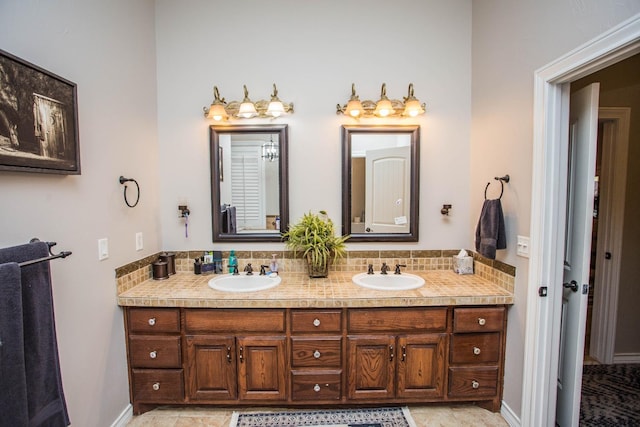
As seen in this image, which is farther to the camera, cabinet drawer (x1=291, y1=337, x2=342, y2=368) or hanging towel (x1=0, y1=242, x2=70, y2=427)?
cabinet drawer (x1=291, y1=337, x2=342, y2=368)

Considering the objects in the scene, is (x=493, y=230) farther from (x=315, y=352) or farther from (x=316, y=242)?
(x=315, y=352)

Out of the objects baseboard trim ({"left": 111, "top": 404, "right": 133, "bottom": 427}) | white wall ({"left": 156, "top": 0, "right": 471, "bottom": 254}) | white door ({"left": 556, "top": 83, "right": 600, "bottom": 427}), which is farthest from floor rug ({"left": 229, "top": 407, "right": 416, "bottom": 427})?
white wall ({"left": 156, "top": 0, "right": 471, "bottom": 254})

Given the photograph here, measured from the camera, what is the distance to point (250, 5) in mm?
2195

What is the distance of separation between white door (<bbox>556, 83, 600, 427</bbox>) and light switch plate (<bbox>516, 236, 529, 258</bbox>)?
219mm

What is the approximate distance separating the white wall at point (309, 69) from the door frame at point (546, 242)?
738 millimetres

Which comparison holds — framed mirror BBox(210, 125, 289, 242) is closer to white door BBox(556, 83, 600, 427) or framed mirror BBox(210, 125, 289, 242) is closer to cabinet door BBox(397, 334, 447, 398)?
cabinet door BBox(397, 334, 447, 398)

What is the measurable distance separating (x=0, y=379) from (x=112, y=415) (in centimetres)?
99

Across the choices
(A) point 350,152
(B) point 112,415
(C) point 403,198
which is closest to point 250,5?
(A) point 350,152

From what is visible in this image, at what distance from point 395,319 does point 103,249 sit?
5.96ft

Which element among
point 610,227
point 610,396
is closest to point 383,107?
point 610,227

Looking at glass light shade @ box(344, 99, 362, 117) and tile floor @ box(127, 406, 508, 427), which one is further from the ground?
glass light shade @ box(344, 99, 362, 117)

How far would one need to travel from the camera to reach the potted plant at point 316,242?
2086mm

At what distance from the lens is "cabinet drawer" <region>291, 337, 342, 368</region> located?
1.82 meters

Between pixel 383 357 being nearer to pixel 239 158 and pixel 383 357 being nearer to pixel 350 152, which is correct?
pixel 350 152
